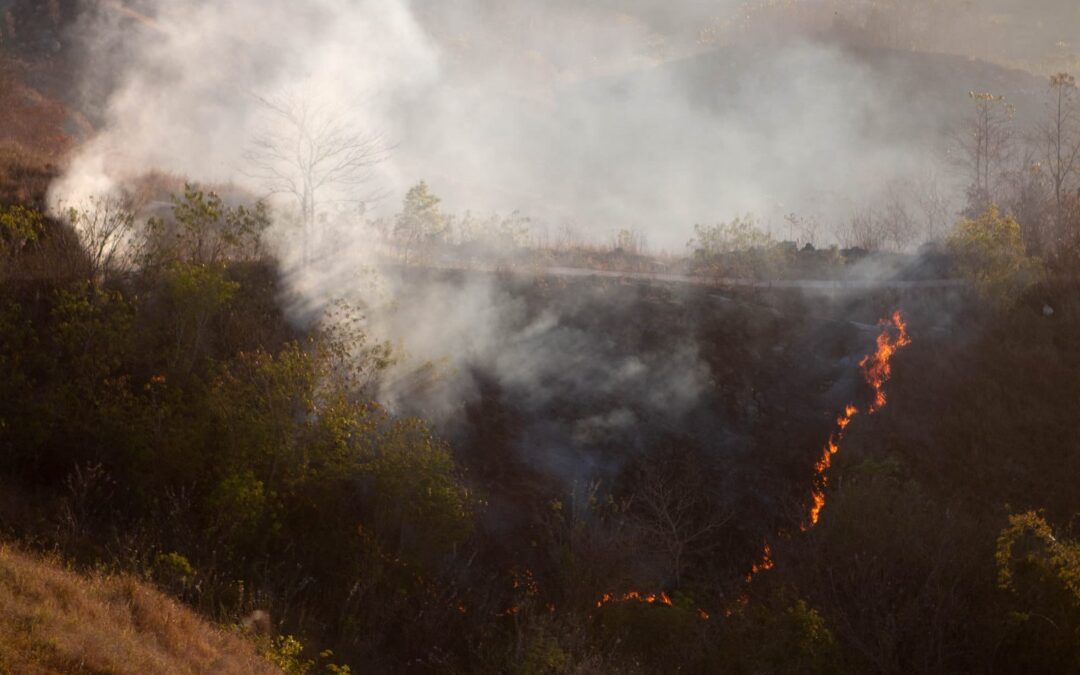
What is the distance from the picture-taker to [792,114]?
75875 millimetres

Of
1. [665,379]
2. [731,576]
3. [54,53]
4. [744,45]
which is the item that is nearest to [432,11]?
[744,45]

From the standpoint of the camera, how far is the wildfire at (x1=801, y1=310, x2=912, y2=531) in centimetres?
2322

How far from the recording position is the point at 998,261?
29844 mm

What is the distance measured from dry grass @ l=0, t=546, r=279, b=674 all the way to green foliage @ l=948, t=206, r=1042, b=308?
2623cm

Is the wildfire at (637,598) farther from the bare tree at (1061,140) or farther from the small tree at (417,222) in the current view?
the bare tree at (1061,140)

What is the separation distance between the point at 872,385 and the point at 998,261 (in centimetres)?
751

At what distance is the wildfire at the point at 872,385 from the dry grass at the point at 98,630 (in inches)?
554

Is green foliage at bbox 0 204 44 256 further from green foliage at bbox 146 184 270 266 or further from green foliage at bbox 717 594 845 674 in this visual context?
green foliage at bbox 717 594 845 674

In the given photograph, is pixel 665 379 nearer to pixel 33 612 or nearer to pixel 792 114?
pixel 33 612

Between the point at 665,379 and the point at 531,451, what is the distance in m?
5.02

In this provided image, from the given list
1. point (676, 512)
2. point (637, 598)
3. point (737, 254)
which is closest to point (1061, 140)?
point (737, 254)

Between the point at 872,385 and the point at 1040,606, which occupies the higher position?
the point at 872,385

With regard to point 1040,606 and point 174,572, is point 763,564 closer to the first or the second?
point 1040,606

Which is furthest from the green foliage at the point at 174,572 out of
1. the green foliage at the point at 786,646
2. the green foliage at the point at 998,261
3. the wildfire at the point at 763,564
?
the green foliage at the point at 998,261
